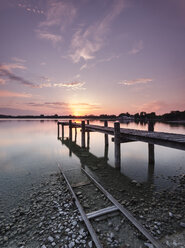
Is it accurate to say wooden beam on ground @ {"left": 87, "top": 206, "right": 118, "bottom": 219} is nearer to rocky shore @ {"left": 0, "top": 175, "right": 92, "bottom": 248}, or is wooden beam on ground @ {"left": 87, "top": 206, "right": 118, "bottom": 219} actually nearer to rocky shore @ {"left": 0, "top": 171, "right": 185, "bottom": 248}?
rocky shore @ {"left": 0, "top": 171, "right": 185, "bottom": 248}

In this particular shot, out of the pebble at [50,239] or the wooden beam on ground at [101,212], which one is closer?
the pebble at [50,239]

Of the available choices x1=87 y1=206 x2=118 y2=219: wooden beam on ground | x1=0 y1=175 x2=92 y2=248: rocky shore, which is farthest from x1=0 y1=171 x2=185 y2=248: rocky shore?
x1=87 y1=206 x2=118 y2=219: wooden beam on ground

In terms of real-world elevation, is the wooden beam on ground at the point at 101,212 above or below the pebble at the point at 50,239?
above

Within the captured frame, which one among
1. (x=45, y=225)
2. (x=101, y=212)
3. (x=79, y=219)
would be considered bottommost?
(x=45, y=225)

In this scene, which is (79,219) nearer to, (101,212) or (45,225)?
(101,212)

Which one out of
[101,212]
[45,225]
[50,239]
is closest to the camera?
[50,239]

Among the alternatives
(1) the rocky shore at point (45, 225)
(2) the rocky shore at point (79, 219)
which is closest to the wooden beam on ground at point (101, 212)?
(2) the rocky shore at point (79, 219)

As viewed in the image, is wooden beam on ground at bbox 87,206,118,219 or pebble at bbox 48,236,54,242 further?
wooden beam on ground at bbox 87,206,118,219

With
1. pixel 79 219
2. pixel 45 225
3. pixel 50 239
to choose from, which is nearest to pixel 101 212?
pixel 79 219

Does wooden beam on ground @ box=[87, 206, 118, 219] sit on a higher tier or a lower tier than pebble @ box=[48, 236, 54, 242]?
higher

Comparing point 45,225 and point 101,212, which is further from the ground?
point 101,212

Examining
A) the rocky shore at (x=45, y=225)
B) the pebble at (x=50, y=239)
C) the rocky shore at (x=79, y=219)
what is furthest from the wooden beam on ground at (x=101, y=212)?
the pebble at (x=50, y=239)

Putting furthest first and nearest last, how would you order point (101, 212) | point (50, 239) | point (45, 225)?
point (101, 212) < point (45, 225) < point (50, 239)

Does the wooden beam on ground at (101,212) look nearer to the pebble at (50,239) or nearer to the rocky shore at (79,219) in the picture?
the rocky shore at (79,219)
